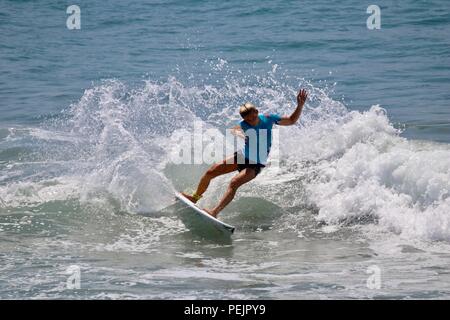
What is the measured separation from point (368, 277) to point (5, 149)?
7.91m

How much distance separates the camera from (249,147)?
9758 mm

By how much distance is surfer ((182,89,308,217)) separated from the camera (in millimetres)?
9523

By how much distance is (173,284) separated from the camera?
7938 millimetres

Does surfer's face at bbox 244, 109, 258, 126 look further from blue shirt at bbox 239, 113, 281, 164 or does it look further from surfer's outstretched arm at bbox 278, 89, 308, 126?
surfer's outstretched arm at bbox 278, 89, 308, 126

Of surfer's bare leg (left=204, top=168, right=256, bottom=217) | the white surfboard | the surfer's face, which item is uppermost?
the surfer's face

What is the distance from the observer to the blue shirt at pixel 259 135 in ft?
31.5

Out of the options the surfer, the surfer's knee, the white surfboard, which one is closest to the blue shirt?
the surfer

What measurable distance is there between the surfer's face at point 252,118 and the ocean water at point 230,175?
1.34 metres

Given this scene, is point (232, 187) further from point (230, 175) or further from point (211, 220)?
point (230, 175)

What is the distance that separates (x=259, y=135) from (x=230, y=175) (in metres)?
2.20

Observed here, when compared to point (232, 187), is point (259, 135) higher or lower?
higher
